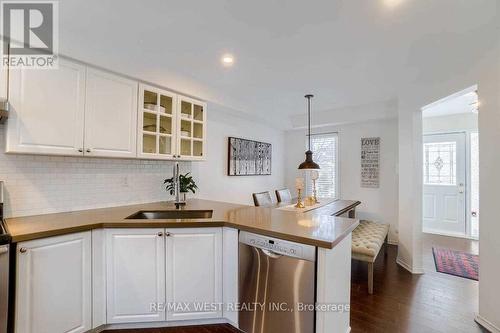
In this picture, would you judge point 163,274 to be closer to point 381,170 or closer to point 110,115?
point 110,115

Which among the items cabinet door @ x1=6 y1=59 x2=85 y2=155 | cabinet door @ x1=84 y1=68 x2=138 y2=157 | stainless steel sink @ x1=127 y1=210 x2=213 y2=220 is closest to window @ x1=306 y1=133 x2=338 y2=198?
stainless steel sink @ x1=127 y1=210 x2=213 y2=220

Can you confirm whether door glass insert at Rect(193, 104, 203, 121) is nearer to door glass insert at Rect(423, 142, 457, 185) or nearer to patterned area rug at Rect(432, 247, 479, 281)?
patterned area rug at Rect(432, 247, 479, 281)

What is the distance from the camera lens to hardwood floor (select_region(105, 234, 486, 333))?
193 centimetres

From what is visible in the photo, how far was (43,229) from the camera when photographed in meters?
1.53

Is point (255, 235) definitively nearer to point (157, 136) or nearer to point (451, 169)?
point (157, 136)

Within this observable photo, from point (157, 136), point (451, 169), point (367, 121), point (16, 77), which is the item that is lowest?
point (451, 169)

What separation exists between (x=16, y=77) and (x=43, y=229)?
1.09 m

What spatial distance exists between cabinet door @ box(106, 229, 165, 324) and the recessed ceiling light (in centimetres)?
174

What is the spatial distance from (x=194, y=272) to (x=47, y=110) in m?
1.68

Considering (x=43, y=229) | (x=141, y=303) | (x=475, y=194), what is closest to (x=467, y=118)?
(x=475, y=194)

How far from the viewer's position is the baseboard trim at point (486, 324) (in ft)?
6.10

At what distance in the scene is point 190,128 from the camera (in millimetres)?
2838

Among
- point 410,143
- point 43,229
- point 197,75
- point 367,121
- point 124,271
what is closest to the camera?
point 43,229

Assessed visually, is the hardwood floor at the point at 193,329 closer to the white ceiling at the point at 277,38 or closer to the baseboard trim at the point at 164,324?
the baseboard trim at the point at 164,324
